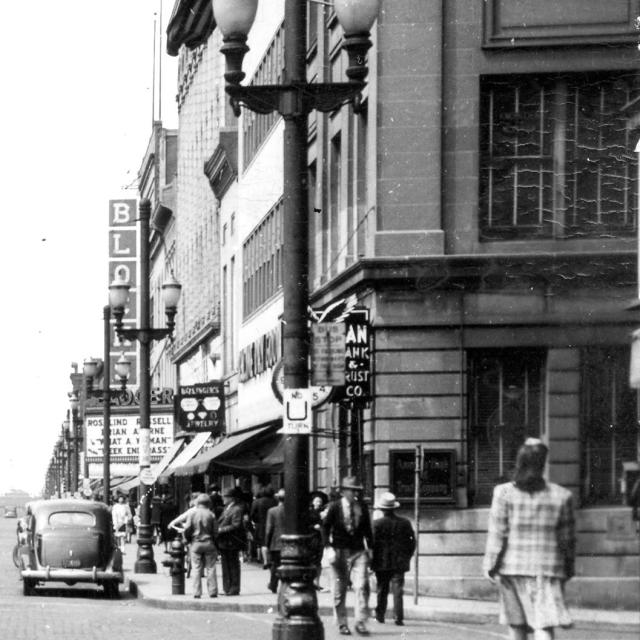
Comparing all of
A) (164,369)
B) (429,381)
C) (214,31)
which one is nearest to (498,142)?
(429,381)

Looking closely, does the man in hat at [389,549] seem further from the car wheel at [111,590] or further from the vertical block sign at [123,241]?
the vertical block sign at [123,241]

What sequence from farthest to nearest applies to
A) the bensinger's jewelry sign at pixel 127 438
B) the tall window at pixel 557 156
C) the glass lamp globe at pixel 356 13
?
the bensinger's jewelry sign at pixel 127 438, the tall window at pixel 557 156, the glass lamp globe at pixel 356 13

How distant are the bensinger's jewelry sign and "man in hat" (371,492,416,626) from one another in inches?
1010

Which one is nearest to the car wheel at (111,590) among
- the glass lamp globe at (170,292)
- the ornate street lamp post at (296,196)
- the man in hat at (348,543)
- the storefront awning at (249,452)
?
the glass lamp globe at (170,292)

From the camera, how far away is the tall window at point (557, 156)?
2820 cm

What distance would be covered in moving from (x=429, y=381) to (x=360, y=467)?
3146 mm

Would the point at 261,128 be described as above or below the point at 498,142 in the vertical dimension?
above

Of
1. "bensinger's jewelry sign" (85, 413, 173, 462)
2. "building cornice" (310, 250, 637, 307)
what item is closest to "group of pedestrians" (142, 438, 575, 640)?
"building cornice" (310, 250, 637, 307)

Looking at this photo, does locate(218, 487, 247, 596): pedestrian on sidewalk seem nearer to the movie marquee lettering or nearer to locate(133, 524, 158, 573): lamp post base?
locate(133, 524, 158, 573): lamp post base

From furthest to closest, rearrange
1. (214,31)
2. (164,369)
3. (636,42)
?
(164,369), (214,31), (636,42)

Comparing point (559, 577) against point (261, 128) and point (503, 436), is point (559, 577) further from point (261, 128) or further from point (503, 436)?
point (261, 128)

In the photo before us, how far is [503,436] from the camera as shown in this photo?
28281mm

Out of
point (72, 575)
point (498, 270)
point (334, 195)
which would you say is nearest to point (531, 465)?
point (498, 270)

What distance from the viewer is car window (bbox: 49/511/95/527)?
1294 inches
